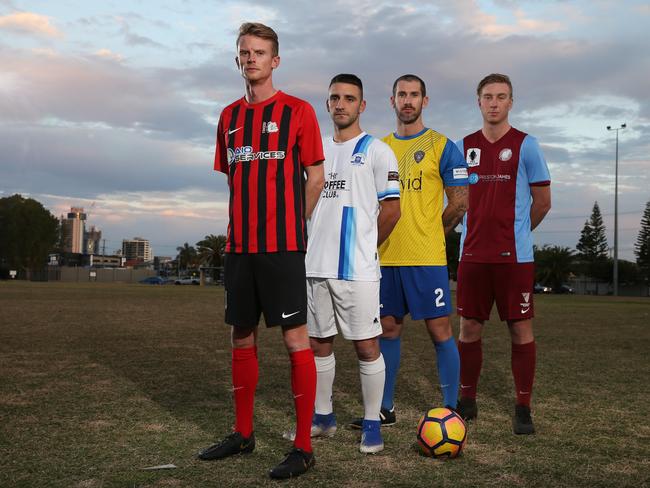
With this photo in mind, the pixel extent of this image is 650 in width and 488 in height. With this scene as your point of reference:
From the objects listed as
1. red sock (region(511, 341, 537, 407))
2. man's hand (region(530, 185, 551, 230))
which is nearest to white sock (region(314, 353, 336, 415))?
red sock (region(511, 341, 537, 407))

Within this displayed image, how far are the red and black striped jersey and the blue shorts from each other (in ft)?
4.31

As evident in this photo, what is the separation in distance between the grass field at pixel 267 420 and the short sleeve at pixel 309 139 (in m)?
1.86

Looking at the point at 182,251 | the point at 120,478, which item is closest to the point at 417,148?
the point at 120,478

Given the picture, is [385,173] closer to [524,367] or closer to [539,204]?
[539,204]

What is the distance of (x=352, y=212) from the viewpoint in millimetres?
4520

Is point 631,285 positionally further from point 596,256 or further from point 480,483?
point 480,483

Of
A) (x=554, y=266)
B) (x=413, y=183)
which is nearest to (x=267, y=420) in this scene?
(x=413, y=183)

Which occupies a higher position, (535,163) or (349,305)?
(535,163)

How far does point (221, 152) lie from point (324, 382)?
1.77 meters

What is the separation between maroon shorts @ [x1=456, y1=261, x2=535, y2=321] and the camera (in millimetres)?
5285

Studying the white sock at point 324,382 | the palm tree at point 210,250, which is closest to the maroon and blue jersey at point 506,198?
the white sock at point 324,382

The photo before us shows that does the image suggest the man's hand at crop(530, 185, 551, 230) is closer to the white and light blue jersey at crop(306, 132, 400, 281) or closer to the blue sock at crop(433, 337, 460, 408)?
the blue sock at crop(433, 337, 460, 408)

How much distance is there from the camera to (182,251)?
141500 millimetres

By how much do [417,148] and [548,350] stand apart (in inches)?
253
